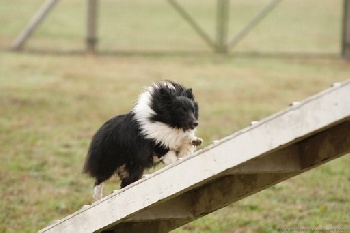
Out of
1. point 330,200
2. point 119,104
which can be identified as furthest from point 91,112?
point 330,200

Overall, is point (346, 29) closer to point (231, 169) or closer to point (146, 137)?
point (146, 137)

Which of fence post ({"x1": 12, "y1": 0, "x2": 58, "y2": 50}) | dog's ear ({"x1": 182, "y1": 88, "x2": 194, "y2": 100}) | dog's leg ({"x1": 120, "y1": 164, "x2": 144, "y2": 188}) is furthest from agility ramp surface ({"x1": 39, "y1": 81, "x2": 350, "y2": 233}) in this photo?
fence post ({"x1": 12, "y1": 0, "x2": 58, "y2": 50})

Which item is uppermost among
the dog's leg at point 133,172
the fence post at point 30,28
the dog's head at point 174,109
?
the fence post at point 30,28

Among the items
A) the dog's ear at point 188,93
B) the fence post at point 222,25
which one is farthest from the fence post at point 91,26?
the dog's ear at point 188,93

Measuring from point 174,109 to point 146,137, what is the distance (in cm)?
32

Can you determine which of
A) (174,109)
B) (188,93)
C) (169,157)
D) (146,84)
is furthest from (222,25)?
(169,157)

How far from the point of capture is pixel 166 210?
6172 mm

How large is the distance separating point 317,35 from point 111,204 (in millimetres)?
16814

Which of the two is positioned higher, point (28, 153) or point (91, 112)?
point (91, 112)

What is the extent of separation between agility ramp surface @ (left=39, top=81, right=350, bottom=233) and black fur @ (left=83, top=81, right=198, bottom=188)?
558mm

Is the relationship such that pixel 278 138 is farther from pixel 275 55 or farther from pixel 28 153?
pixel 275 55

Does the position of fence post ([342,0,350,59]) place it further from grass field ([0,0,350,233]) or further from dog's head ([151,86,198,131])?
dog's head ([151,86,198,131])

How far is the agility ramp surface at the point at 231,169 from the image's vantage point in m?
5.15

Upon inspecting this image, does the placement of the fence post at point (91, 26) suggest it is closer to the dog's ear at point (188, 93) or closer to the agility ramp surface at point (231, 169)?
the dog's ear at point (188, 93)
